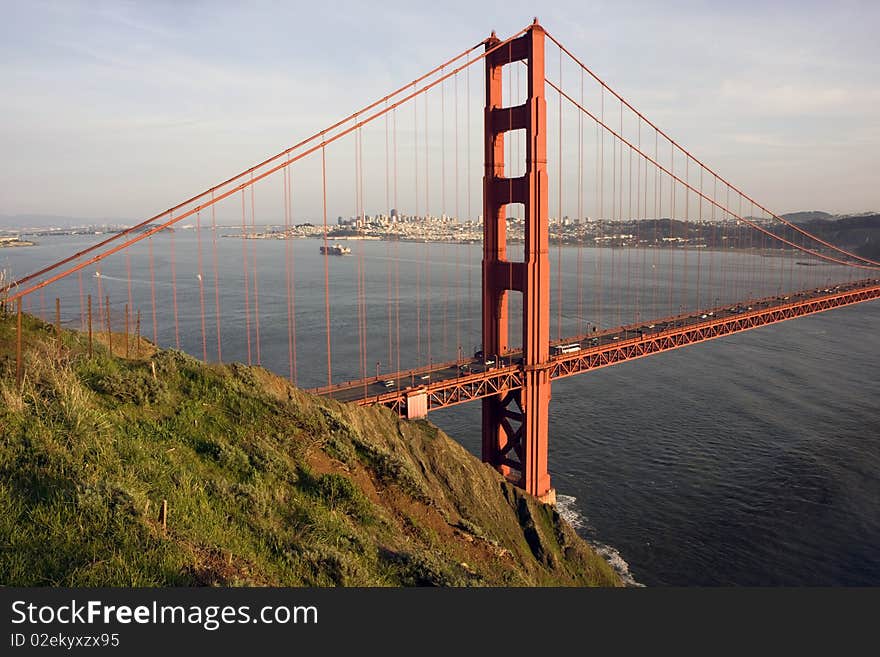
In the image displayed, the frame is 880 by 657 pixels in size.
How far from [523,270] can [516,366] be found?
368 centimetres

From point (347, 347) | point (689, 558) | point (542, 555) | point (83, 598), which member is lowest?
point (689, 558)

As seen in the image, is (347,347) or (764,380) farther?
(347,347)

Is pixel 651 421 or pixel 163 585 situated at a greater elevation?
pixel 163 585

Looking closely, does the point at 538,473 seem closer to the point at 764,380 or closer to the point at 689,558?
the point at 689,558

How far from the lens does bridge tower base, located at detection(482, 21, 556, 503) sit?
23.0m

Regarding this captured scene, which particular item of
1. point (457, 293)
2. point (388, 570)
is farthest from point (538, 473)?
point (457, 293)

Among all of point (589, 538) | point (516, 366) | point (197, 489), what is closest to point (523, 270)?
point (516, 366)

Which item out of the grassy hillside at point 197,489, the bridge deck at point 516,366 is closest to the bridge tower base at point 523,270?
the bridge deck at point 516,366

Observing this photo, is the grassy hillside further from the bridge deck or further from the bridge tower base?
the bridge tower base

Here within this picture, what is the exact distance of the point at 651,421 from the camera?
1357 inches

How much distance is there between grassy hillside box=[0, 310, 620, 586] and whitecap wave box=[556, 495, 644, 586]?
22.1ft

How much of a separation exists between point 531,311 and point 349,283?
69730mm

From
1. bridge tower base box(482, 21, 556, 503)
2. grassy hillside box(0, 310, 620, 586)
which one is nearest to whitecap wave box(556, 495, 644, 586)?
bridge tower base box(482, 21, 556, 503)

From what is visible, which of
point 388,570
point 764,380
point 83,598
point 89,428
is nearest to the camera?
point 83,598
